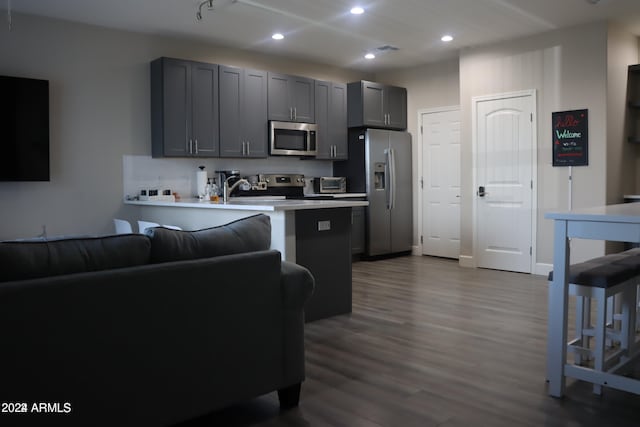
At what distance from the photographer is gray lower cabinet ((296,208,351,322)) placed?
396 cm

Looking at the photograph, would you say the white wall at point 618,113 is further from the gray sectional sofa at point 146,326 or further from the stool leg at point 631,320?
the gray sectional sofa at point 146,326

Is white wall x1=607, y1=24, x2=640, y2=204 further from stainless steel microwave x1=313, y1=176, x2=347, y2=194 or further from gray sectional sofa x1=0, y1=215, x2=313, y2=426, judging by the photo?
gray sectional sofa x1=0, y1=215, x2=313, y2=426

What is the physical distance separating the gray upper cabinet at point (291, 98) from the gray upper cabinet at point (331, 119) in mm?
143

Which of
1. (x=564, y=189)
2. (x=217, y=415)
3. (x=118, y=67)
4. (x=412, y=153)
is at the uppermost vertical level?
(x=118, y=67)

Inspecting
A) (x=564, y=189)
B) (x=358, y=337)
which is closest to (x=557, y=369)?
(x=358, y=337)

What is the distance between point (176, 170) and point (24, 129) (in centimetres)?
160

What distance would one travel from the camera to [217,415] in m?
2.41

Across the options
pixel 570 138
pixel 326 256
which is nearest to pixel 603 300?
pixel 326 256

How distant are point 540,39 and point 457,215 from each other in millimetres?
2442

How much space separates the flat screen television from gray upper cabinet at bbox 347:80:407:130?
3823 mm

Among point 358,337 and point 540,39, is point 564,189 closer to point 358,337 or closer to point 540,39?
point 540,39

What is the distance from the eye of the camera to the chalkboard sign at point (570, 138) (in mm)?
5547

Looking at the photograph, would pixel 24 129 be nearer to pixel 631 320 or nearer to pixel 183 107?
pixel 183 107

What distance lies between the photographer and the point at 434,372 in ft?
9.55
